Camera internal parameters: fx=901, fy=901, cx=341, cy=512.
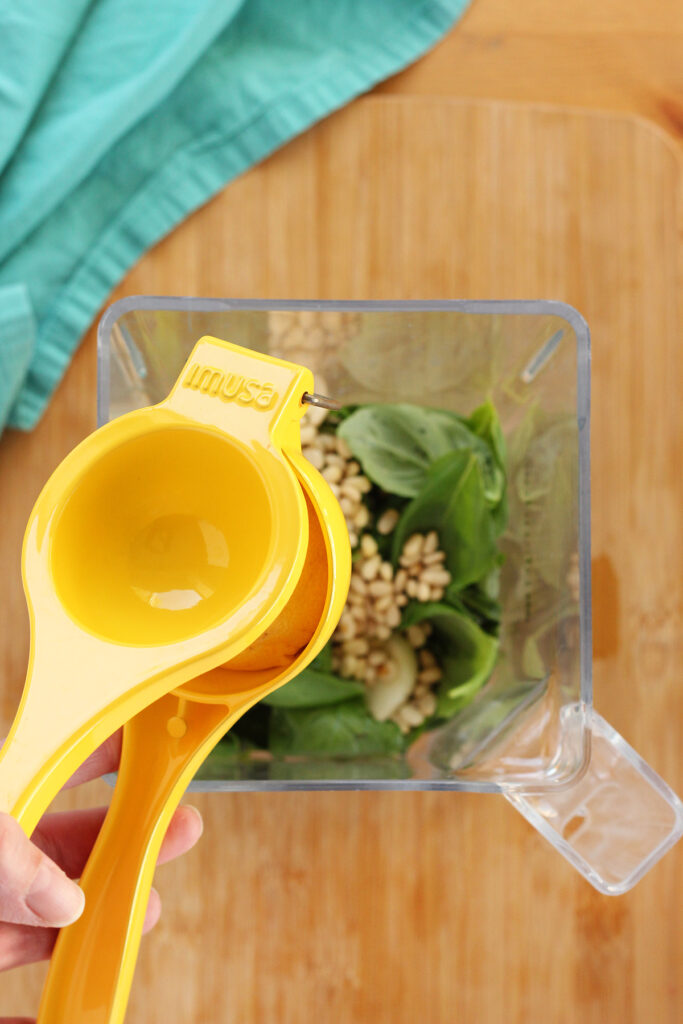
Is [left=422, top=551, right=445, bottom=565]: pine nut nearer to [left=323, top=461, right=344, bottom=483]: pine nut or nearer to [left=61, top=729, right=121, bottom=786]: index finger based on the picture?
[left=323, top=461, right=344, bottom=483]: pine nut

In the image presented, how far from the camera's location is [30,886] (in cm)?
30

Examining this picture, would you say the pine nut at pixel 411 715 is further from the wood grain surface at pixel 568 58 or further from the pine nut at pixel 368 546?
the wood grain surface at pixel 568 58

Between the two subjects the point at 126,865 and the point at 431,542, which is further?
the point at 431,542

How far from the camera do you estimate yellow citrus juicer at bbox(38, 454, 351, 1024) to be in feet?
1.12

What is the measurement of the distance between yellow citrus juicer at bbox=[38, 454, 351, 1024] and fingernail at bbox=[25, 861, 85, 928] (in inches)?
1.4

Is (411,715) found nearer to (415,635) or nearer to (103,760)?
(415,635)

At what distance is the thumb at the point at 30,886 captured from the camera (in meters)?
→ 0.27

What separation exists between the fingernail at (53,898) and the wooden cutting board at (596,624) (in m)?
0.20

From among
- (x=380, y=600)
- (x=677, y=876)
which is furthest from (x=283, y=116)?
(x=677, y=876)

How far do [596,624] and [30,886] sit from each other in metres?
0.34

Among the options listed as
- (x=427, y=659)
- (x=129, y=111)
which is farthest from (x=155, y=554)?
(x=129, y=111)

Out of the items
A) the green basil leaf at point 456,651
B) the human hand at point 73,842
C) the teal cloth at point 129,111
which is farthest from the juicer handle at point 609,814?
the teal cloth at point 129,111

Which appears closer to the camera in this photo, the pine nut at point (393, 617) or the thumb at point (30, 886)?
the thumb at point (30, 886)

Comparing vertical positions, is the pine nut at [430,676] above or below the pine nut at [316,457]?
below
